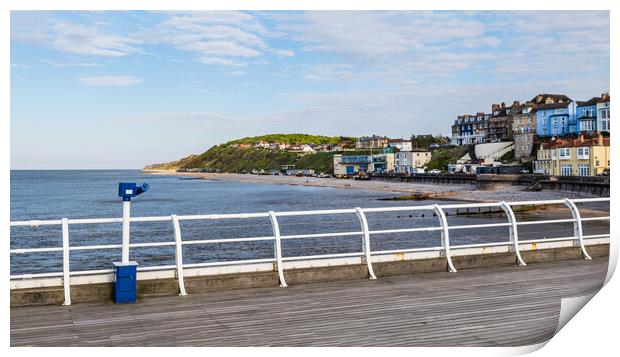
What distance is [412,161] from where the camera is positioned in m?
150

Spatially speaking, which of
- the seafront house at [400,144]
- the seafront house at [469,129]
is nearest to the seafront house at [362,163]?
the seafront house at [400,144]

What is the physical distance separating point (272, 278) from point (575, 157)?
87.8 meters

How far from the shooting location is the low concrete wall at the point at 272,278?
7.79 meters

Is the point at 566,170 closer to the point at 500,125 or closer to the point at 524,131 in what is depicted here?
the point at 524,131

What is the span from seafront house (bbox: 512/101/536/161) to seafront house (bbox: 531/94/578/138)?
5.44ft

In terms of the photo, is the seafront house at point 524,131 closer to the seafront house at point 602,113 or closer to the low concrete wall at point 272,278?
the seafront house at point 602,113

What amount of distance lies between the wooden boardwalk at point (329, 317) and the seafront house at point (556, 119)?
108746 millimetres

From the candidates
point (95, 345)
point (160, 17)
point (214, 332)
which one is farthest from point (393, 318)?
point (160, 17)

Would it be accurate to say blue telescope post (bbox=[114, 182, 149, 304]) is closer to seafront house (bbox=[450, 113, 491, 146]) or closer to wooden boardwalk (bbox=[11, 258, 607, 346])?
wooden boardwalk (bbox=[11, 258, 607, 346])

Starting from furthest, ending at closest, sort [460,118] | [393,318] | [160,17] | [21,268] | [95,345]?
[460,118] < [160,17] < [21,268] < [393,318] < [95,345]

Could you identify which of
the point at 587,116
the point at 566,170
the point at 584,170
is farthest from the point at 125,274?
the point at 587,116
